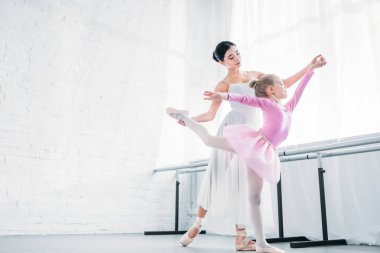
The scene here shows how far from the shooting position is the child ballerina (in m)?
1.67

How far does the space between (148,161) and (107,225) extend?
2.44ft

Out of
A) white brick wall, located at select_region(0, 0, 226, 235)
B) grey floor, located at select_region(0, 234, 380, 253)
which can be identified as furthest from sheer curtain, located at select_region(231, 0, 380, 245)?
white brick wall, located at select_region(0, 0, 226, 235)

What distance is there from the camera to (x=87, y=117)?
11.3 feet

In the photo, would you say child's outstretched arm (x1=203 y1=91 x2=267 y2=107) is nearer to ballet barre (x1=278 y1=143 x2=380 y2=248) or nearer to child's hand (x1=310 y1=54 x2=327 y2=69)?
child's hand (x1=310 y1=54 x2=327 y2=69)

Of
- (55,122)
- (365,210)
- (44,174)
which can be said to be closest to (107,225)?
(44,174)

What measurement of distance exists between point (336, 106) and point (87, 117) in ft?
6.92

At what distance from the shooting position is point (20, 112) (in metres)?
3.07

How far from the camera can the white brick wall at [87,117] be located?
3043 mm

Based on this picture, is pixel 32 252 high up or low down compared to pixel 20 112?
down

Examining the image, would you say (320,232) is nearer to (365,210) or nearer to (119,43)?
(365,210)

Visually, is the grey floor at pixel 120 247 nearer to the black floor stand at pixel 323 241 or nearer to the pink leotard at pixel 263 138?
the black floor stand at pixel 323 241

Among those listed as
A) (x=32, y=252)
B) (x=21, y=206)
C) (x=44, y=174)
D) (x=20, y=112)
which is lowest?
(x=32, y=252)

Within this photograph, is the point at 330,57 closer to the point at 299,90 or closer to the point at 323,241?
the point at 299,90

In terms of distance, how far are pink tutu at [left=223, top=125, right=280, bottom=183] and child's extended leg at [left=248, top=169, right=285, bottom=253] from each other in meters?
0.05
